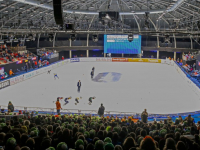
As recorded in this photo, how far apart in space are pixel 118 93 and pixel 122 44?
28089 mm

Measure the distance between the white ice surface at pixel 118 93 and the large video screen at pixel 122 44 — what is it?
19.7 m

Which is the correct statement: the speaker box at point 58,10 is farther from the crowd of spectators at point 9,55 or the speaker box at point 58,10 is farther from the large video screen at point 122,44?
the large video screen at point 122,44

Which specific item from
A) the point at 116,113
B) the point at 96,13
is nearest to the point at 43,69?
the point at 96,13

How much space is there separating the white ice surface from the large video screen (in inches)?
774

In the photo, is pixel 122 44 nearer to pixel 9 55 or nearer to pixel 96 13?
pixel 96 13

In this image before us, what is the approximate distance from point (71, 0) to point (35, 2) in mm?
5866

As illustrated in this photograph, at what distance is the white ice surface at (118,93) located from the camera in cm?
1839

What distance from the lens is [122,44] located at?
49.0 meters

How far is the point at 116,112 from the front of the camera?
1666 cm

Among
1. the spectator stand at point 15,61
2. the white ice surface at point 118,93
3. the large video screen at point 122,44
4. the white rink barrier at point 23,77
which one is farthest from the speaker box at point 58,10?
the large video screen at point 122,44

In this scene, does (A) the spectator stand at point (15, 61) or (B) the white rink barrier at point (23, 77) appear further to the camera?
(A) the spectator stand at point (15, 61)

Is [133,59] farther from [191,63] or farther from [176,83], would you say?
[176,83]

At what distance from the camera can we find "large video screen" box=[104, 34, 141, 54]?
48.6m

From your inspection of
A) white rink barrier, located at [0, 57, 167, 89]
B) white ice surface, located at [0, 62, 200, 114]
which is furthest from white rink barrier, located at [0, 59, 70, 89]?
white ice surface, located at [0, 62, 200, 114]
